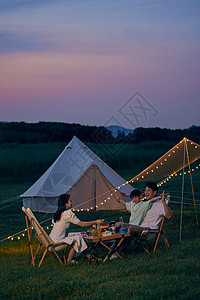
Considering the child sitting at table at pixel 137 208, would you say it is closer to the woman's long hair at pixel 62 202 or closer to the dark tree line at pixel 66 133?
the woman's long hair at pixel 62 202

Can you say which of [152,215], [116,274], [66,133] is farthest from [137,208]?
[66,133]

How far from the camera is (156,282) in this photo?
4293 millimetres

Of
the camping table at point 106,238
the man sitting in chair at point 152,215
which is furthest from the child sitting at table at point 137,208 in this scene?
the camping table at point 106,238

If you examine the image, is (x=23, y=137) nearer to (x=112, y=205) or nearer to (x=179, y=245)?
(x=112, y=205)

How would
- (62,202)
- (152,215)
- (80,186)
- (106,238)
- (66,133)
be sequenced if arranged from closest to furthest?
1. (106,238)
2. (62,202)
3. (152,215)
4. (80,186)
5. (66,133)

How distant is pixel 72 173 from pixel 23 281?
5.80 m

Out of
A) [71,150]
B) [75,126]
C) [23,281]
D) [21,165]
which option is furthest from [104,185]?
[75,126]

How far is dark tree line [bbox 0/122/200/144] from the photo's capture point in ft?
83.2

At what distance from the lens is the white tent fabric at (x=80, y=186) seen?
1016 centimetres

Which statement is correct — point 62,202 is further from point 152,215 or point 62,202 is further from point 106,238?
point 152,215

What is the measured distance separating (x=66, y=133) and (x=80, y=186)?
57.6 feet

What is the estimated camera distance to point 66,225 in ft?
18.2

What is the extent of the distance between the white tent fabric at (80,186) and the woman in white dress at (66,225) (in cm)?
457

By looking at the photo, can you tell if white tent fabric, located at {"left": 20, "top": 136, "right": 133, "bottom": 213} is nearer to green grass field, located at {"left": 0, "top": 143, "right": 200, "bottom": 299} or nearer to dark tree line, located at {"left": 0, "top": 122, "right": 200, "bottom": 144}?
green grass field, located at {"left": 0, "top": 143, "right": 200, "bottom": 299}
